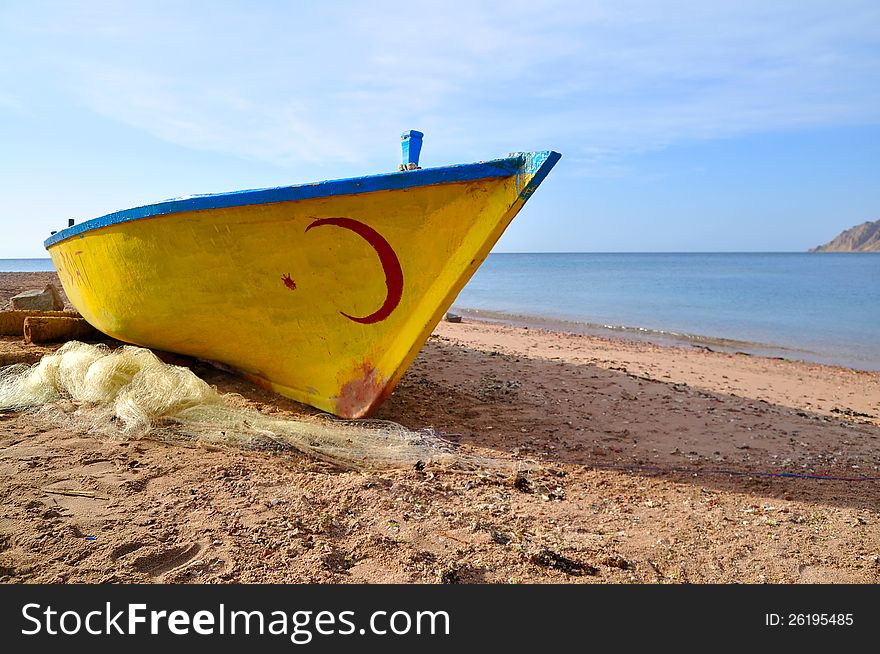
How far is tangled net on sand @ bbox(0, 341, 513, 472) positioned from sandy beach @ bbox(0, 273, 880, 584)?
0.15m

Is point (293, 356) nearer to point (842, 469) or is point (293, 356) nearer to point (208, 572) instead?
point (208, 572)

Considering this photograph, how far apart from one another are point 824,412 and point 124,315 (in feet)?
23.4

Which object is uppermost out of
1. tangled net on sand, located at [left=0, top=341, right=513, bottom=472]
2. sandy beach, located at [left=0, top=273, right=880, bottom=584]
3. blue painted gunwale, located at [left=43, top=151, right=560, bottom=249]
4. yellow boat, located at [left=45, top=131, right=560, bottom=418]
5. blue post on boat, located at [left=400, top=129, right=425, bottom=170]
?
blue post on boat, located at [left=400, top=129, right=425, bottom=170]

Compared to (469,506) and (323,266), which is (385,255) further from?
(469,506)

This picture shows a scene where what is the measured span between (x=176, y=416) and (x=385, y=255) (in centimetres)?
172

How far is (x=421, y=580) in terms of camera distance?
2312 mm

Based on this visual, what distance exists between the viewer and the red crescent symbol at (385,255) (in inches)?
157

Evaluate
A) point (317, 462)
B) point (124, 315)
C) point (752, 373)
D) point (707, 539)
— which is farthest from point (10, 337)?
point (752, 373)

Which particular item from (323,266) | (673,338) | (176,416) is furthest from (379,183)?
(673,338)

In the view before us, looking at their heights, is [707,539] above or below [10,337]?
below

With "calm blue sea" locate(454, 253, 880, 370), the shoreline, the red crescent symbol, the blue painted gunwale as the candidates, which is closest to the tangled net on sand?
the red crescent symbol

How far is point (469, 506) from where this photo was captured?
303 cm

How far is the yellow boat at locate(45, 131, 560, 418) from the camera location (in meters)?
3.75

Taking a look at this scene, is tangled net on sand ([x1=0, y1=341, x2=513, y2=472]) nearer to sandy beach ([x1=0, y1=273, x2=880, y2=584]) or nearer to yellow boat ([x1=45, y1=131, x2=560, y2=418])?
sandy beach ([x1=0, y1=273, x2=880, y2=584])
